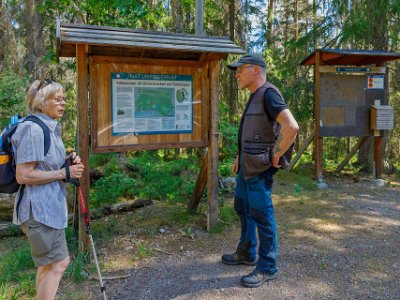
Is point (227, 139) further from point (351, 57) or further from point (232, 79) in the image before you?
point (232, 79)

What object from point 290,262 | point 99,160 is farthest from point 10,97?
point 290,262

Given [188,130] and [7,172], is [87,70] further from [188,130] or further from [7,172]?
[7,172]

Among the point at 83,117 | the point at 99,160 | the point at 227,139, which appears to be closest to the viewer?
the point at 83,117

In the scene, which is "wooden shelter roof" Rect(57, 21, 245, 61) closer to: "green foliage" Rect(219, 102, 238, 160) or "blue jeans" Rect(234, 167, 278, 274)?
"blue jeans" Rect(234, 167, 278, 274)

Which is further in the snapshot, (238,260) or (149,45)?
(149,45)

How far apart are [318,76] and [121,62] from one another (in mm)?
5037

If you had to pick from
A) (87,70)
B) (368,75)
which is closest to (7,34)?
(87,70)

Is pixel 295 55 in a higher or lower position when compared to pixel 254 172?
higher

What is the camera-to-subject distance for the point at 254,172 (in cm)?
366

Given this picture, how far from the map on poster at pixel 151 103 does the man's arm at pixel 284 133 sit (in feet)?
5.98

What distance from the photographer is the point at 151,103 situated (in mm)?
4762

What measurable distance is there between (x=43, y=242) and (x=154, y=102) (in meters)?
2.54

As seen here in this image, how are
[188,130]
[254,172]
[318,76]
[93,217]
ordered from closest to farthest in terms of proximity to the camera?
[254,172]
[188,130]
[93,217]
[318,76]

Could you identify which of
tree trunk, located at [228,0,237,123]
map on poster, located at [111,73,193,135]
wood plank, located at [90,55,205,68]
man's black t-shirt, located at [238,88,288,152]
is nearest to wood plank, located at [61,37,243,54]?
wood plank, located at [90,55,205,68]
